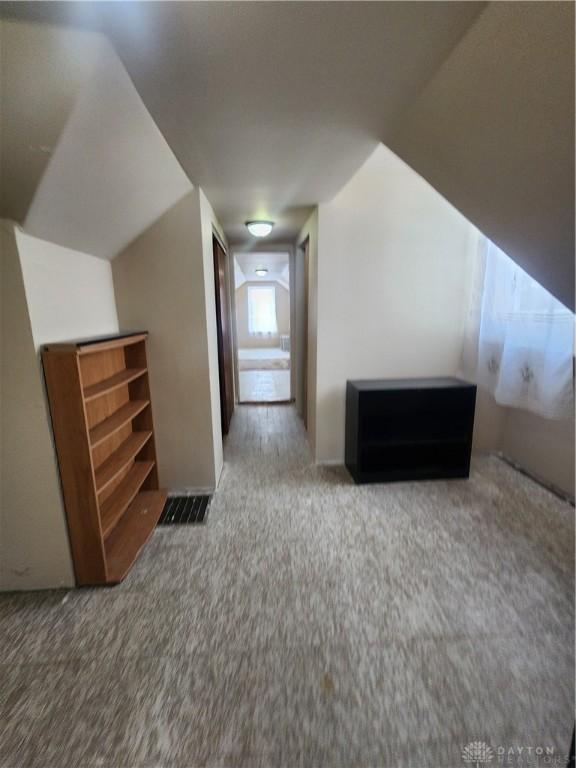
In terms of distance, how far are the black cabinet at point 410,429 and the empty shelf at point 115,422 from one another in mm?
1582

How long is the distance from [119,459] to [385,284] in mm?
2374

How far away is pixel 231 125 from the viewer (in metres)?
1.42

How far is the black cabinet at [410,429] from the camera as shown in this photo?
2551 mm

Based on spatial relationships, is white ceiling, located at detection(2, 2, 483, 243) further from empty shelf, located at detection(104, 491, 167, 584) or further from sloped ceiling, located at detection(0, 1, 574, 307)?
empty shelf, located at detection(104, 491, 167, 584)

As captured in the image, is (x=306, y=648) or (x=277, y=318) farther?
(x=277, y=318)

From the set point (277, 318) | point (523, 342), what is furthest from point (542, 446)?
point (277, 318)

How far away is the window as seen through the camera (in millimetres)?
10055

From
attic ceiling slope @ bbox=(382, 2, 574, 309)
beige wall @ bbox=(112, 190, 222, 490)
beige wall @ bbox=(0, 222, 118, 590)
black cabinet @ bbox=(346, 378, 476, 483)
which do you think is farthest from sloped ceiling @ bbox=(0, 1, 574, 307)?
black cabinet @ bbox=(346, 378, 476, 483)

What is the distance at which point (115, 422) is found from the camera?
1.92m

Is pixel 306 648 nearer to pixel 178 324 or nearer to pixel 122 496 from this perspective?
pixel 122 496

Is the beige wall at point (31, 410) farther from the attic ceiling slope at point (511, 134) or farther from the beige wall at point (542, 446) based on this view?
the beige wall at point (542, 446)

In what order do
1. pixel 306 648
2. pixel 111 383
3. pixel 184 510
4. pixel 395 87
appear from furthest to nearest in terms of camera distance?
pixel 184 510 < pixel 111 383 < pixel 306 648 < pixel 395 87

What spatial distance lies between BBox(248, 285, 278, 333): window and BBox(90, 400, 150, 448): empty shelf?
8231 mm

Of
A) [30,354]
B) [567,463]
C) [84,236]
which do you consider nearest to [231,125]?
[84,236]
